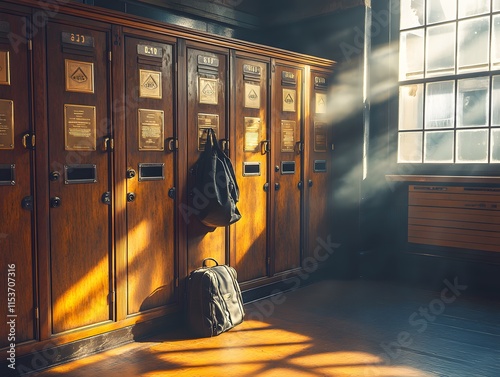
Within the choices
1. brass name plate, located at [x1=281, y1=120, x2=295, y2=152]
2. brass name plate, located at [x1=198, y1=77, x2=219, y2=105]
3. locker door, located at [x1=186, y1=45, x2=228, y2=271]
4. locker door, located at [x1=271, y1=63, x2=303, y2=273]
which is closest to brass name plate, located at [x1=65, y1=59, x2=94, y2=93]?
locker door, located at [x1=186, y1=45, x2=228, y2=271]

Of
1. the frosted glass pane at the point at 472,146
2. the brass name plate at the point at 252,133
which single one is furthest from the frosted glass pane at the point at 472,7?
the brass name plate at the point at 252,133

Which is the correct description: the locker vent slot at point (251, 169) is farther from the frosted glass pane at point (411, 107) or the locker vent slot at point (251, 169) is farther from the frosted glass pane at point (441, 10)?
the frosted glass pane at point (441, 10)

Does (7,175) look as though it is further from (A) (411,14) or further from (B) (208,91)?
(A) (411,14)

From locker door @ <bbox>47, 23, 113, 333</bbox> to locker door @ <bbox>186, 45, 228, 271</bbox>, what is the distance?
67cm

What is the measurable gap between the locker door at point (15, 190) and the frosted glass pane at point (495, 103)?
3.74 meters

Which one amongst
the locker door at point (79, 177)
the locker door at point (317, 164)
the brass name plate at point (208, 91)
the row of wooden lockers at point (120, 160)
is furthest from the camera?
the locker door at point (317, 164)

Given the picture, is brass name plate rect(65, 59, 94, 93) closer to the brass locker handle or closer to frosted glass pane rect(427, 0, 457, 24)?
the brass locker handle

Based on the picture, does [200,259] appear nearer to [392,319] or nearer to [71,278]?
[71,278]

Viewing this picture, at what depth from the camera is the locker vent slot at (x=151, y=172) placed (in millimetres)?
3287

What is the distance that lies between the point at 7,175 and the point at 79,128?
503mm

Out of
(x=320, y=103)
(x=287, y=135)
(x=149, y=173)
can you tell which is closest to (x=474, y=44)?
(x=320, y=103)

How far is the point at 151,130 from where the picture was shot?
3316mm

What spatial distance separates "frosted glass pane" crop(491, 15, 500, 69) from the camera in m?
4.29

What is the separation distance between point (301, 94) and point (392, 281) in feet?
6.72
